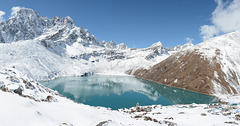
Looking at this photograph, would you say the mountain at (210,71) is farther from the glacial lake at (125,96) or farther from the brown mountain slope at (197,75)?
the glacial lake at (125,96)

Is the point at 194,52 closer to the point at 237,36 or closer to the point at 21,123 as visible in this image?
the point at 237,36

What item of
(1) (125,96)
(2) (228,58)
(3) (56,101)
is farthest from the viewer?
(2) (228,58)

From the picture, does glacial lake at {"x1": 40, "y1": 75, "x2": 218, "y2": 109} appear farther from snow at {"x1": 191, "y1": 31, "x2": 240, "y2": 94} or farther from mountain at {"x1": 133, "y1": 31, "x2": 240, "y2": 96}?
snow at {"x1": 191, "y1": 31, "x2": 240, "y2": 94}

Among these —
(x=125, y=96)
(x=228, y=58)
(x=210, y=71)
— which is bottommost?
(x=125, y=96)

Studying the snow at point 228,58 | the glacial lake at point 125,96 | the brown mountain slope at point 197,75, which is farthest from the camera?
the brown mountain slope at point 197,75

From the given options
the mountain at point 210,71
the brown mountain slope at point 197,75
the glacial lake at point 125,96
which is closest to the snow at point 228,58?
the mountain at point 210,71

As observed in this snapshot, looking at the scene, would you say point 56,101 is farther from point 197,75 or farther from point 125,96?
point 197,75

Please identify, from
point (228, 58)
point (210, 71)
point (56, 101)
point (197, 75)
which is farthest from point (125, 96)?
point (228, 58)

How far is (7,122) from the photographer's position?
730cm

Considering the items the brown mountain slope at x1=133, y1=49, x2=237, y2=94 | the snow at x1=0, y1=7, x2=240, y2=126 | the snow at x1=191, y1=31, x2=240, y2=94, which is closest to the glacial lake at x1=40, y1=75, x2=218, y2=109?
the brown mountain slope at x1=133, y1=49, x2=237, y2=94

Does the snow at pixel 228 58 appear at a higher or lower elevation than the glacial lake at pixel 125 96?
higher

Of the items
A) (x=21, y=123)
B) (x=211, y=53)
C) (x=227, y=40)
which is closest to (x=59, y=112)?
(x=21, y=123)

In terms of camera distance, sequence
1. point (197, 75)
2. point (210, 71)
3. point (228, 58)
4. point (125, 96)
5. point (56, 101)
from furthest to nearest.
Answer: point (228, 58) < point (197, 75) < point (210, 71) < point (125, 96) < point (56, 101)

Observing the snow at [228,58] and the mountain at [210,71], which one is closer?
the mountain at [210,71]
